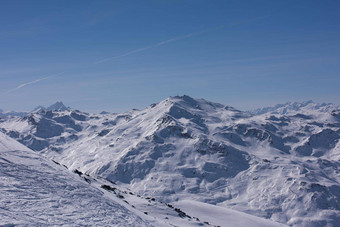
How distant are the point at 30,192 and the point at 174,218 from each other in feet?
85.5

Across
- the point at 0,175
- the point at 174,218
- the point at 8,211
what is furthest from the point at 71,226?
the point at 174,218

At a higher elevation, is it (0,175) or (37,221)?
(0,175)

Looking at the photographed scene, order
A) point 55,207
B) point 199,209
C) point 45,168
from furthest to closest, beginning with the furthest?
point 199,209
point 45,168
point 55,207

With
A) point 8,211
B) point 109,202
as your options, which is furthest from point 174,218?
point 8,211

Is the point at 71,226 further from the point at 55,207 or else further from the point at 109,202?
the point at 109,202

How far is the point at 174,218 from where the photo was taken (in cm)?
5012

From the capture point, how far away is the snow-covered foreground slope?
26.5m

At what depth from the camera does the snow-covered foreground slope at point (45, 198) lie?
1041 inches

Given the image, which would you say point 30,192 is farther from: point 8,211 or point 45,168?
point 45,168

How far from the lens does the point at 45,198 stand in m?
29.9

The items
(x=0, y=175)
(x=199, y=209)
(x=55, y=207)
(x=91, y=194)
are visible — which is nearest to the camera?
(x=55, y=207)

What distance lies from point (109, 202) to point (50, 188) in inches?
254

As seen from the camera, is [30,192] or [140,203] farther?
[140,203]

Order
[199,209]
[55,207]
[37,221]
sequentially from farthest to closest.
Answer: [199,209], [55,207], [37,221]
